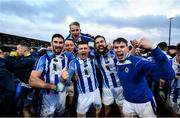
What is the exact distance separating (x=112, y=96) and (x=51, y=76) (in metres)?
1.40

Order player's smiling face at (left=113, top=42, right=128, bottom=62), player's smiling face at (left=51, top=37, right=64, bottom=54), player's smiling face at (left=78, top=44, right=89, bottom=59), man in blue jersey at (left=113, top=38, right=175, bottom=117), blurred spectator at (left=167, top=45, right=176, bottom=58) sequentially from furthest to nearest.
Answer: blurred spectator at (left=167, top=45, right=176, bottom=58) → player's smiling face at (left=78, top=44, right=89, bottom=59) → player's smiling face at (left=51, top=37, right=64, bottom=54) → player's smiling face at (left=113, top=42, right=128, bottom=62) → man in blue jersey at (left=113, top=38, right=175, bottom=117)

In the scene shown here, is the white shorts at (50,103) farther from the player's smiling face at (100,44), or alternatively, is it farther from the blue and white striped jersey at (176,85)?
the blue and white striped jersey at (176,85)

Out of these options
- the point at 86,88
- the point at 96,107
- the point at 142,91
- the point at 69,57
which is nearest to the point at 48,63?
the point at 69,57

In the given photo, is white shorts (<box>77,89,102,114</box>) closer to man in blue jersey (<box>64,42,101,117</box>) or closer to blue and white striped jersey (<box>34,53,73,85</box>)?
man in blue jersey (<box>64,42,101,117</box>)

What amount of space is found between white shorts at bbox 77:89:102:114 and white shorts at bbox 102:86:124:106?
45 cm

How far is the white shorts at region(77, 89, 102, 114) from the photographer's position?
6094mm

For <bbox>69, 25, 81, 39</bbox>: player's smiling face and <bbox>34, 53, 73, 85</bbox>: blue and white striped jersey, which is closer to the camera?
<bbox>34, 53, 73, 85</bbox>: blue and white striped jersey

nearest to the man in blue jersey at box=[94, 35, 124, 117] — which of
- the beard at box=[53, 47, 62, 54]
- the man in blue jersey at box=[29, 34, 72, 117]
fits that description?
the man in blue jersey at box=[29, 34, 72, 117]

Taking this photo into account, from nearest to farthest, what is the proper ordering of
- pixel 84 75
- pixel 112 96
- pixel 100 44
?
pixel 84 75, pixel 100 44, pixel 112 96

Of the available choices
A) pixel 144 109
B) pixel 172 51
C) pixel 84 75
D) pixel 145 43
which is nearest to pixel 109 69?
pixel 84 75

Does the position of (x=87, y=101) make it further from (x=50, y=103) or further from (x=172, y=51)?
(x=172, y=51)

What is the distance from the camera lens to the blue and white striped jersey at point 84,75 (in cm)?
611

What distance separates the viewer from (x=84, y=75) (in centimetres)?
616

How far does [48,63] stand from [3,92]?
1389 mm
